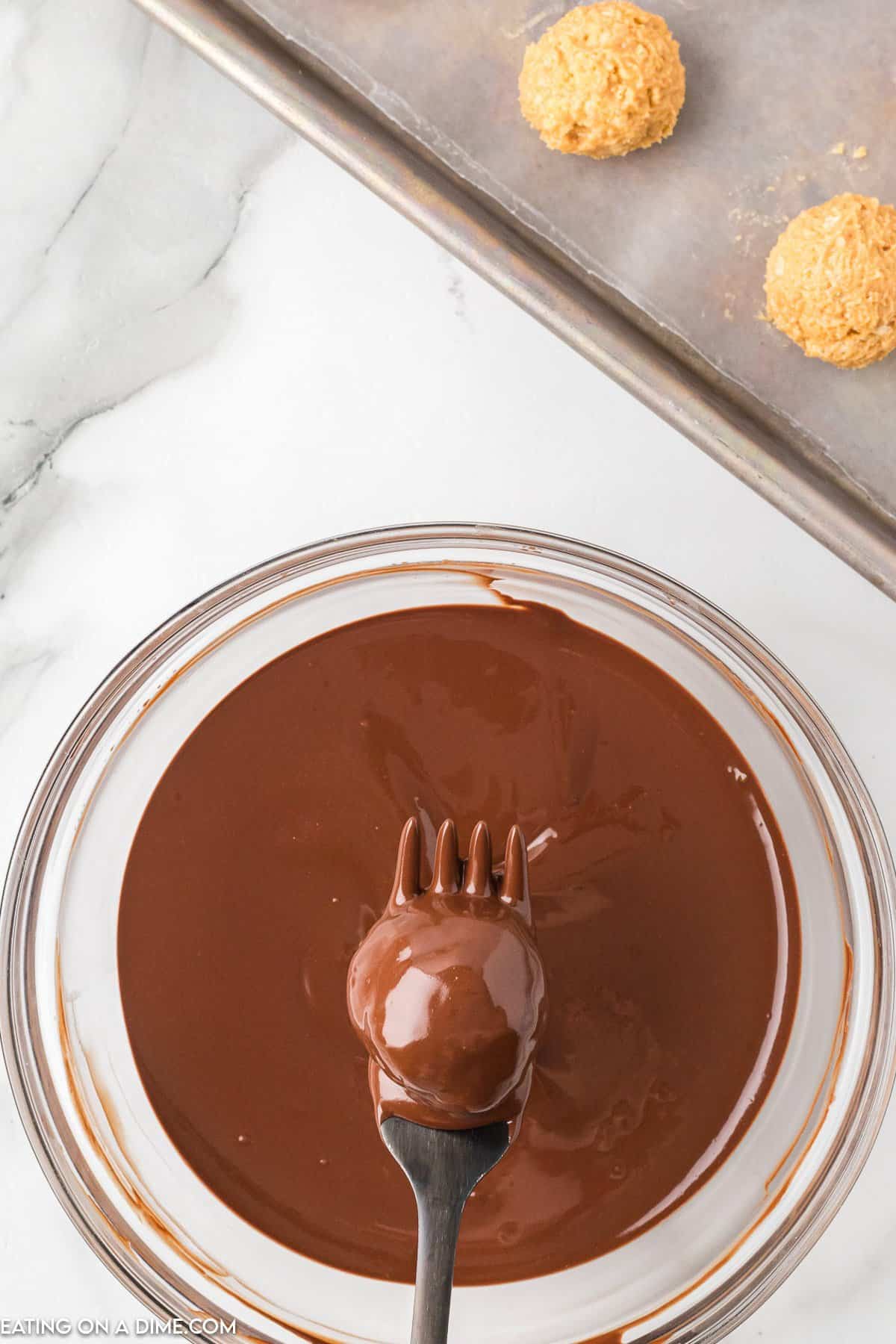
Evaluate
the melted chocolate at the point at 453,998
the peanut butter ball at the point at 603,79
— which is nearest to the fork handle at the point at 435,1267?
the melted chocolate at the point at 453,998

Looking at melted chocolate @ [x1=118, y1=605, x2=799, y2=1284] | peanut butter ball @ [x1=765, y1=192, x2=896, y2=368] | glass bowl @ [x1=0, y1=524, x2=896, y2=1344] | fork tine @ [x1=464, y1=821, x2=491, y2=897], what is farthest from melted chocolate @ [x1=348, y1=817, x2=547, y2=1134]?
peanut butter ball @ [x1=765, y1=192, x2=896, y2=368]

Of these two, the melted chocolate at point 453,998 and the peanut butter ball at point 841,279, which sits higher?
the peanut butter ball at point 841,279

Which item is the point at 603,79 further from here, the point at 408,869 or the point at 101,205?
the point at 408,869

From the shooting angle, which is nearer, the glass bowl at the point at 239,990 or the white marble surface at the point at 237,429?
the glass bowl at the point at 239,990

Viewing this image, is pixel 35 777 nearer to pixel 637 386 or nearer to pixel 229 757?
pixel 229 757

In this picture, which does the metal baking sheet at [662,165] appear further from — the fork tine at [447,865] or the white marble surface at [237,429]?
the fork tine at [447,865]

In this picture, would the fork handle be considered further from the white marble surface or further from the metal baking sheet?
the metal baking sheet

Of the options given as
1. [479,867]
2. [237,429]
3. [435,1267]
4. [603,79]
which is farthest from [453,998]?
[603,79]
